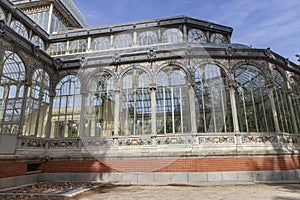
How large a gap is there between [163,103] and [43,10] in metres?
15.7

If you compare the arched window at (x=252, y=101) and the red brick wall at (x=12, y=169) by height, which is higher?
the arched window at (x=252, y=101)

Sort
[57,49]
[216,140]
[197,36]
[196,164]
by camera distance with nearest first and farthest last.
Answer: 1. [196,164]
2. [216,140]
3. [197,36]
4. [57,49]

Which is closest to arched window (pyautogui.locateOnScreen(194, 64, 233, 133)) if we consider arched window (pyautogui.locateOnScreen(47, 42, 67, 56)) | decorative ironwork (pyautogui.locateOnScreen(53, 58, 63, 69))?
decorative ironwork (pyautogui.locateOnScreen(53, 58, 63, 69))

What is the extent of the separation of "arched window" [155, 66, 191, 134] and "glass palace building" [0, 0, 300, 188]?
0.06 metres

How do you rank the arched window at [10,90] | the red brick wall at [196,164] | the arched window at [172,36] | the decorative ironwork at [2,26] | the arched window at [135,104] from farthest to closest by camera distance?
the arched window at [172,36] < the arched window at [135,104] < the red brick wall at [196,164] < the arched window at [10,90] < the decorative ironwork at [2,26]

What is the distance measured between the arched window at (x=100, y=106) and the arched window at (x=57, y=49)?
18.8 feet

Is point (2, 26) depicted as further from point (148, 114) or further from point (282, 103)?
point (282, 103)

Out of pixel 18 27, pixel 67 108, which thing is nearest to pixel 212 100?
pixel 67 108

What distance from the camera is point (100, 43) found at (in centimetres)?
1759

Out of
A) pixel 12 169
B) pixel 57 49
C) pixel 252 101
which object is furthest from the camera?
pixel 57 49

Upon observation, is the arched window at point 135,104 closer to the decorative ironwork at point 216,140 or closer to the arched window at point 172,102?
the arched window at point 172,102

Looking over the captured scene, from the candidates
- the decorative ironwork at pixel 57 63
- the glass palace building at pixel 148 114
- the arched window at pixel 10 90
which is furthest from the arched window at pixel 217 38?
the arched window at pixel 10 90

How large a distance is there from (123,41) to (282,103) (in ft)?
42.3

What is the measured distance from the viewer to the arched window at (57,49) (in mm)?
17406
